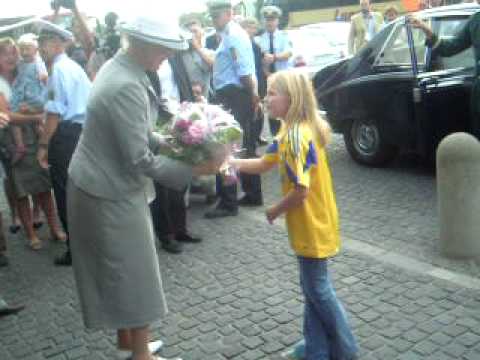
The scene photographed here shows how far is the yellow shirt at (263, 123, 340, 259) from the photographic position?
3045mm

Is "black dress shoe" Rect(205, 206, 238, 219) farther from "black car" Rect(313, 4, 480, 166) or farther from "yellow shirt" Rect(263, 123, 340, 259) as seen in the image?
"yellow shirt" Rect(263, 123, 340, 259)

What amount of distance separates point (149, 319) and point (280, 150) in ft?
3.84

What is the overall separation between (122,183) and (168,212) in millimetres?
2560

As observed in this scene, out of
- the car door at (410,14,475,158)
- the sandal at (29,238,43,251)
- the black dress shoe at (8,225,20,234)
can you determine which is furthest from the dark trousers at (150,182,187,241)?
the car door at (410,14,475,158)

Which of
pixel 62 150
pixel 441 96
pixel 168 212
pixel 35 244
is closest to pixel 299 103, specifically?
pixel 62 150

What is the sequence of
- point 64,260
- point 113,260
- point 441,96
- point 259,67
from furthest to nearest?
1. point 259,67
2. point 441,96
3. point 64,260
4. point 113,260

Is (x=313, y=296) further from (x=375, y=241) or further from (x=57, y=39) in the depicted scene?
(x=57, y=39)

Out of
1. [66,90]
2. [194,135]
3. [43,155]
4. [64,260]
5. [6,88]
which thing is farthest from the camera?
[6,88]

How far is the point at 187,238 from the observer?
5789 millimetres

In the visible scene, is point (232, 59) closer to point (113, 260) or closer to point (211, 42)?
point (211, 42)

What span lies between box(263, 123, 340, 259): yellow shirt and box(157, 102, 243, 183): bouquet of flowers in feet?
0.94

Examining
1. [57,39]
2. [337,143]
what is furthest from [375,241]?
[337,143]

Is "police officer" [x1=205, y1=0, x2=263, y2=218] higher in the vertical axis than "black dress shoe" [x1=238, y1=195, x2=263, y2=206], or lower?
higher

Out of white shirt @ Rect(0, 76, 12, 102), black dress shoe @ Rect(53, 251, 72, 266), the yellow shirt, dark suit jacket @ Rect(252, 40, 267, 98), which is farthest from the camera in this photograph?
dark suit jacket @ Rect(252, 40, 267, 98)
